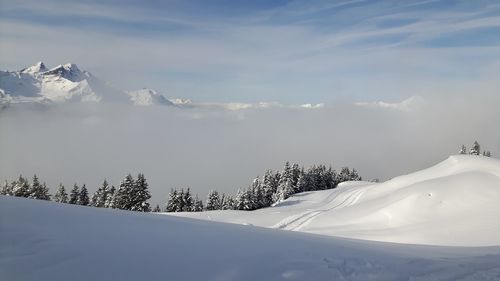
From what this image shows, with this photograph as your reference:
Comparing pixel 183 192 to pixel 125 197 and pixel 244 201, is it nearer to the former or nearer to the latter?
pixel 244 201

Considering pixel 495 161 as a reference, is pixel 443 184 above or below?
below

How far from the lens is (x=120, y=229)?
367 inches

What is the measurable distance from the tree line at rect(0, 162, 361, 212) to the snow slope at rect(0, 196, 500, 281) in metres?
46.8

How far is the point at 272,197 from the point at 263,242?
231 feet

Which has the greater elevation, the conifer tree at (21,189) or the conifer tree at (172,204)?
the conifer tree at (21,189)

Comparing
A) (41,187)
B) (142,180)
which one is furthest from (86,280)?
(41,187)

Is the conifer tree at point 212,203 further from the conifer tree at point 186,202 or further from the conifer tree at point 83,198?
the conifer tree at point 83,198

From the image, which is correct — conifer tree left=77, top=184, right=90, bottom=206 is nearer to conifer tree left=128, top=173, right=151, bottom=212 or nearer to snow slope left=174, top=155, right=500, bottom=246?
conifer tree left=128, top=173, right=151, bottom=212

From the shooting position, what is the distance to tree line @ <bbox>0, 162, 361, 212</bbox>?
183 ft

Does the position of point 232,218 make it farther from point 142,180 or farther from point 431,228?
point 431,228

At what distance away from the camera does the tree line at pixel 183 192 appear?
2194 inches

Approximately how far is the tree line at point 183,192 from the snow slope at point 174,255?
46816 mm

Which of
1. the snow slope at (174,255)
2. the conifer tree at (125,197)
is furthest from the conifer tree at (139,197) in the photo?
the snow slope at (174,255)

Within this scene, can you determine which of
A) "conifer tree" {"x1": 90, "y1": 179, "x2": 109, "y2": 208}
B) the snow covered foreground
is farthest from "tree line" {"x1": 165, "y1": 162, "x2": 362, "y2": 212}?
the snow covered foreground
